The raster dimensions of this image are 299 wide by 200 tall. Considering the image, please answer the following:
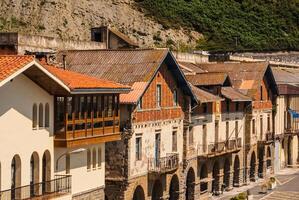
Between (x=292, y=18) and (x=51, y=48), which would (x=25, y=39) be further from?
(x=292, y=18)

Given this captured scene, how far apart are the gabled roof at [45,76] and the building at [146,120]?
25.1 feet

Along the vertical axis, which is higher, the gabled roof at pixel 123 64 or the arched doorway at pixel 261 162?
the gabled roof at pixel 123 64

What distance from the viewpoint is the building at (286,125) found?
3447 inches

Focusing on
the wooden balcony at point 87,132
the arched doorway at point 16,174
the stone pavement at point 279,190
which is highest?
the wooden balcony at point 87,132

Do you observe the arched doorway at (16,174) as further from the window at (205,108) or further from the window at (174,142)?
the window at (205,108)

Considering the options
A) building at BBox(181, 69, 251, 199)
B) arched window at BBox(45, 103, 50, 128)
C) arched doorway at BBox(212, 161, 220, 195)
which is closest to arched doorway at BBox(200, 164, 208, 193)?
building at BBox(181, 69, 251, 199)

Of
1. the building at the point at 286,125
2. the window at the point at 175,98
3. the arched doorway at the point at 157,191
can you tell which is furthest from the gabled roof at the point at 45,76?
the building at the point at 286,125

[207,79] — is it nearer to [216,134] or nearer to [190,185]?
[216,134]

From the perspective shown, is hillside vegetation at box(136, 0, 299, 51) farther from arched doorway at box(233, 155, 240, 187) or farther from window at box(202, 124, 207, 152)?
window at box(202, 124, 207, 152)

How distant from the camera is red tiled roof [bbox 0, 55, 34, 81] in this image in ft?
108

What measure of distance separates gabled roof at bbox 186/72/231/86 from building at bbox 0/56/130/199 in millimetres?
22531

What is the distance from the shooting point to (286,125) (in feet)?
297

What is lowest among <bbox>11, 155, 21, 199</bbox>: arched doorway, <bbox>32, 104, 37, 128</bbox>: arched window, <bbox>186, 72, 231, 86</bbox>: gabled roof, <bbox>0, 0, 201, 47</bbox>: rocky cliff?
<bbox>11, 155, 21, 199</bbox>: arched doorway

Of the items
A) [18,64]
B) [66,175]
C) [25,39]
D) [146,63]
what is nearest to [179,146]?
[146,63]
